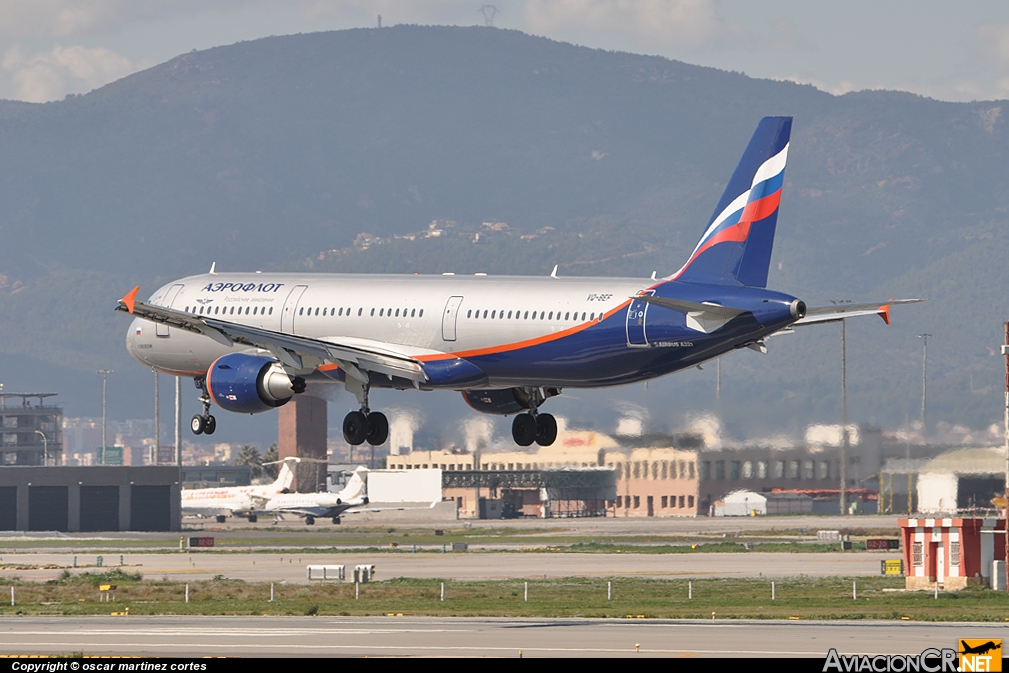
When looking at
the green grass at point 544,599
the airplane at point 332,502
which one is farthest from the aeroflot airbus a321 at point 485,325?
the airplane at point 332,502

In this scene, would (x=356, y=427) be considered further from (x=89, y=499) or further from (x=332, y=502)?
(x=332, y=502)

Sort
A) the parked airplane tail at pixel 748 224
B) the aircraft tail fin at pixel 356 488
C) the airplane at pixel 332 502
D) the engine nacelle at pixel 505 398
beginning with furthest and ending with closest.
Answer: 1. the aircraft tail fin at pixel 356 488
2. the airplane at pixel 332 502
3. the engine nacelle at pixel 505 398
4. the parked airplane tail at pixel 748 224

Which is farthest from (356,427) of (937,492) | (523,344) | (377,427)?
(937,492)

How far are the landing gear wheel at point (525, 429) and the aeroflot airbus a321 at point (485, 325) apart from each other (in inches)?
2.8

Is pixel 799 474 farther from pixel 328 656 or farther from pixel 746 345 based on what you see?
pixel 328 656

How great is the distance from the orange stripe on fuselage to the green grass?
9.19 metres

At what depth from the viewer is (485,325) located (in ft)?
198

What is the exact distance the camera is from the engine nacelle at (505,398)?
6556 cm

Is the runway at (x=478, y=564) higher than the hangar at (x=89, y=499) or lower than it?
lower

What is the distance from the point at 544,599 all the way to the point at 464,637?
69.7ft

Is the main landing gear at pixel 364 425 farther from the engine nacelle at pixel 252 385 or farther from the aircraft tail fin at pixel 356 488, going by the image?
the aircraft tail fin at pixel 356 488

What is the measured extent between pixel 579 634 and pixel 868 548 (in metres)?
55.0

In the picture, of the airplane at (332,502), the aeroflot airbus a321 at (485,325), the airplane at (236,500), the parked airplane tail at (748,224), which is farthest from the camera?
the airplane at (236,500)

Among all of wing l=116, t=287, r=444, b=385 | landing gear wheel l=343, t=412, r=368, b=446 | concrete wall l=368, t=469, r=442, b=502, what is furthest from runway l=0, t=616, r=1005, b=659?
concrete wall l=368, t=469, r=442, b=502
